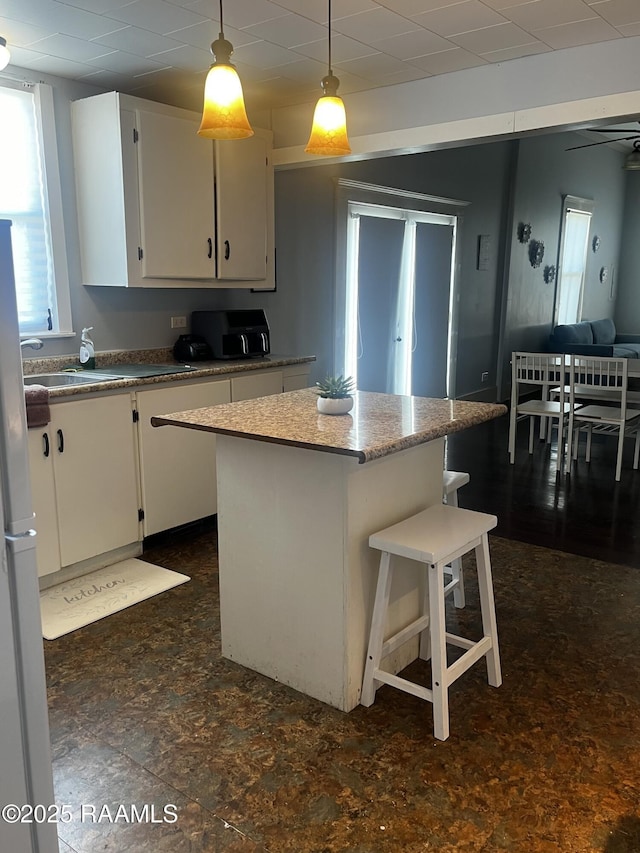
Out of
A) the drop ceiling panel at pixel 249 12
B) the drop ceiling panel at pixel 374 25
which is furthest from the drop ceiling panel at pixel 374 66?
the drop ceiling panel at pixel 249 12

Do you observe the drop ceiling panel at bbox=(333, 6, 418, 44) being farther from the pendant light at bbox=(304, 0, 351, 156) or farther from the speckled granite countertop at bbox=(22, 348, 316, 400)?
the speckled granite countertop at bbox=(22, 348, 316, 400)

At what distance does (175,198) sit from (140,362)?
97 centimetres

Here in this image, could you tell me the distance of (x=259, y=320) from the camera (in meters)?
4.41

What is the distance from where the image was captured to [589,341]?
8.65 metres

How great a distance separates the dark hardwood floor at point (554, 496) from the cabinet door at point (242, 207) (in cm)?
204

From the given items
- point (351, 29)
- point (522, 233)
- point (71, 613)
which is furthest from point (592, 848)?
point (522, 233)

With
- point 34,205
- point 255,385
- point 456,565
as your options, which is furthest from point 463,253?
point 456,565

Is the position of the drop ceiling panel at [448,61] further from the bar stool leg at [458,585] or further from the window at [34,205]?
the bar stool leg at [458,585]

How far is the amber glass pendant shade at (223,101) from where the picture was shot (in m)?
2.15

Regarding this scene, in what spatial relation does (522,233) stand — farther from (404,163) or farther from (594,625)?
(594,625)

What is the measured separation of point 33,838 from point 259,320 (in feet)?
11.0

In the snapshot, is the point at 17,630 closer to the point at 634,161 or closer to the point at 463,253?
the point at 463,253

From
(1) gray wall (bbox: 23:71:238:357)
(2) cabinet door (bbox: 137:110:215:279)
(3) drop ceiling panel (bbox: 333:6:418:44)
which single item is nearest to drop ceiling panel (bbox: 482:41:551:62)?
(3) drop ceiling panel (bbox: 333:6:418:44)

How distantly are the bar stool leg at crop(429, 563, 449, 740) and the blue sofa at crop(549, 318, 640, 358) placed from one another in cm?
629
